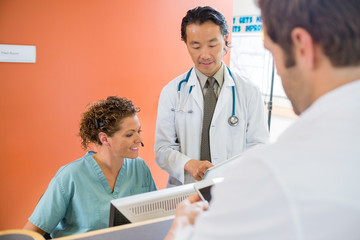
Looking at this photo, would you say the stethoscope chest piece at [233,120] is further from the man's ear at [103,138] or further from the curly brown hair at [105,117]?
the man's ear at [103,138]

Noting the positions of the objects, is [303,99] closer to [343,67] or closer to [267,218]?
[343,67]

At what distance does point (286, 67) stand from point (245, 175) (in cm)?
21

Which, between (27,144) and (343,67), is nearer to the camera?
(343,67)

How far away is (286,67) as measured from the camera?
57cm

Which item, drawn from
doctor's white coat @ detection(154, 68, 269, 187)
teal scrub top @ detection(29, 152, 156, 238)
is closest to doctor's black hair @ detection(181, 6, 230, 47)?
doctor's white coat @ detection(154, 68, 269, 187)

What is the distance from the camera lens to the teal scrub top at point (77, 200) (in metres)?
1.46

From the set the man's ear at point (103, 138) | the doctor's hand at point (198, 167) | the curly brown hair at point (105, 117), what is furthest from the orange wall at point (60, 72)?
the doctor's hand at point (198, 167)

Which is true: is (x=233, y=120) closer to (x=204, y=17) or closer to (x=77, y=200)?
(x=204, y=17)

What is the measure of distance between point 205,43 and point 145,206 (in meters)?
0.95

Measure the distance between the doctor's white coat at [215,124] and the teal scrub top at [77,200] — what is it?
34 cm

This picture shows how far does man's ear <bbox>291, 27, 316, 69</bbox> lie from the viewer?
1.68 ft

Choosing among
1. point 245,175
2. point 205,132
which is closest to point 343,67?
point 245,175

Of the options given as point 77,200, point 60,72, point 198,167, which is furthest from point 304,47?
point 60,72

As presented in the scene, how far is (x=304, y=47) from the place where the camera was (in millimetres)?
521
